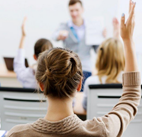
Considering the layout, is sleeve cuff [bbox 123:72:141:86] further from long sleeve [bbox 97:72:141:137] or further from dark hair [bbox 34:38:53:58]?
dark hair [bbox 34:38:53:58]

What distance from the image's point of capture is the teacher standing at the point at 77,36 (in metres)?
2.81

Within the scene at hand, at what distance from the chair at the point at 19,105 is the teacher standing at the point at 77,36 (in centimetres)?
127

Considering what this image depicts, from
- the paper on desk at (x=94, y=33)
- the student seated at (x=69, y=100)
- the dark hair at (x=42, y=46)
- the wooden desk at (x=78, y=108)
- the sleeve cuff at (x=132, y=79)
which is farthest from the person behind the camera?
the paper on desk at (x=94, y=33)

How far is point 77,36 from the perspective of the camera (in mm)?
2857

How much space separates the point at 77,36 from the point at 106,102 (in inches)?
56.7

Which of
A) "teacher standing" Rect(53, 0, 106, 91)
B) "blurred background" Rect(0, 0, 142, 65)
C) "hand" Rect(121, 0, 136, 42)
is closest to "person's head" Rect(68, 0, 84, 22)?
"teacher standing" Rect(53, 0, 106, 91)

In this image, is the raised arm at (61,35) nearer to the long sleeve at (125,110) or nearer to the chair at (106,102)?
the chair at (106,102)

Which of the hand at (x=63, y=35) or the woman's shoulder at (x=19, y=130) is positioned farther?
the hand at (x=63, y=35)

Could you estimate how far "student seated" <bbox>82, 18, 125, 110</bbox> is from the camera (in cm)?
172

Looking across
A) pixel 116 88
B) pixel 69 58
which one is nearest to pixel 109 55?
pixel 116 88

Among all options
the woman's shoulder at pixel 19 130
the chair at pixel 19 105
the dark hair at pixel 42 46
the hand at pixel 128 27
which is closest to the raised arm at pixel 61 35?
the dark hair at pixel 42 46

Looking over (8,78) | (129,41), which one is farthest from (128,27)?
(8,78)

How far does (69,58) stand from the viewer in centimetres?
74

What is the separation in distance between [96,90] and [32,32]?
8.35 ft
